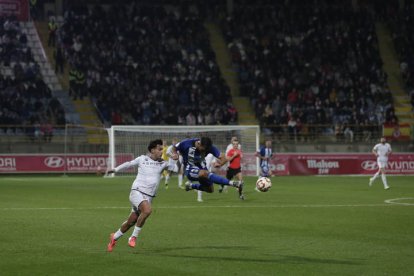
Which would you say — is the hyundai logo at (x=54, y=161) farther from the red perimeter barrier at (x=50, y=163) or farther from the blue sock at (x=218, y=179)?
the blue sock at (x=218, y=179)

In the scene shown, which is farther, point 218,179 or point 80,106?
point 80,106

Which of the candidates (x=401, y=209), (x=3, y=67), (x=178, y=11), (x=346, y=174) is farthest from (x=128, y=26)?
(x=401, y=209)

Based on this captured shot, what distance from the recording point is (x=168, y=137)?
147 ft

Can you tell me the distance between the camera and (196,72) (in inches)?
2076

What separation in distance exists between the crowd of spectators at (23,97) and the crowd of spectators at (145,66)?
8.36 feet

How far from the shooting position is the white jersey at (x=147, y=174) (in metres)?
15.0

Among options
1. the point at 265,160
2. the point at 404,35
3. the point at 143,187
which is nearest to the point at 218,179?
the point at 143,187

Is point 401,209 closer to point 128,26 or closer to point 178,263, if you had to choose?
point 178,263

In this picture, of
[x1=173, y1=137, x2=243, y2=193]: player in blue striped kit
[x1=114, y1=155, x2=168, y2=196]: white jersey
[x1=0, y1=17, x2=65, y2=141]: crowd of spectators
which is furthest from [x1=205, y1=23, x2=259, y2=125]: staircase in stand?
[x1=114, y1=155, x2=168, y2=196]: white jersey

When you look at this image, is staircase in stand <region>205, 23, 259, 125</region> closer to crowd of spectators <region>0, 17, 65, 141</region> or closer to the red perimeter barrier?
the red perimeter barrier

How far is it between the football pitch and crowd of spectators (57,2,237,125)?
60.3 ft

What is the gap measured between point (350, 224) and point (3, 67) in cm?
3420

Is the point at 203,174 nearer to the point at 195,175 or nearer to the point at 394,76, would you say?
the point at 195,175

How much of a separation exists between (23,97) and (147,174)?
3375 cm
